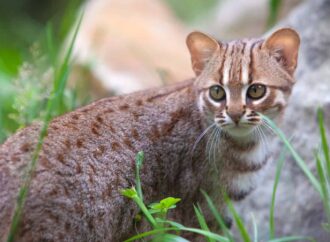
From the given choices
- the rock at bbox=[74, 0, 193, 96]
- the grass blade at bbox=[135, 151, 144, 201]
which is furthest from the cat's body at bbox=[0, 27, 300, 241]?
the rock at bbox=[74, 0, 193, 96]

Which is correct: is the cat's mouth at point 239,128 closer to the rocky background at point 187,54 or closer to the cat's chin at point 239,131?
the cat's chin at point 239,131

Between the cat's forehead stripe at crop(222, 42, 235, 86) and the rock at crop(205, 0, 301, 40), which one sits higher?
the rock at crop(205, 0, 301, 40)

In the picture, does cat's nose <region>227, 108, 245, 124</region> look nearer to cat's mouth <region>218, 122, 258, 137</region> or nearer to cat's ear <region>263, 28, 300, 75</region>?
cat's mouth <region>218, 122, 258, 137</region>

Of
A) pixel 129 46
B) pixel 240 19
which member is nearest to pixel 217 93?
pixel 129 46

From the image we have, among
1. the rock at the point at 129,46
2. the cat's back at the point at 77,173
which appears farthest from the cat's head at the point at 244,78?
the rock at the point at 129,46

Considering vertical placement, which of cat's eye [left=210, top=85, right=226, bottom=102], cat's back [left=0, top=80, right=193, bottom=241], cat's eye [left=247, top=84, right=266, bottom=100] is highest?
cat's eye [left=210, top=85, right=226, bottom=102]

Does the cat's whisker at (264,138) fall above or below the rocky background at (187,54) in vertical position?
below

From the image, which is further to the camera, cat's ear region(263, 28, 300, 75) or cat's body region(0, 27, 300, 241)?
cat's ear region(263, 28, 300, 75)

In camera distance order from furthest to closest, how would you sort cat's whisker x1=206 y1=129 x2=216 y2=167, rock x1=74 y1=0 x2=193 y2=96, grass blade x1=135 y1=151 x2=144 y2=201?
1. rock x1=74 y1=0 x2=193 y2=96
2. cat's whisker x1=206 y1=129 x2=216 y2=167
3. grass blade x1=135 y1=151 x2=144 y2=201

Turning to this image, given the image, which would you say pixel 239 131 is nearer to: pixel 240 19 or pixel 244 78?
pixel 244 78
